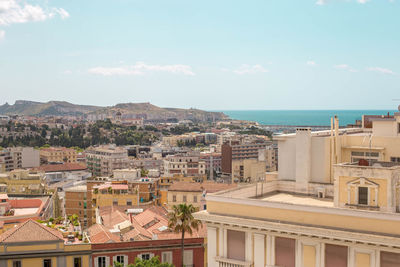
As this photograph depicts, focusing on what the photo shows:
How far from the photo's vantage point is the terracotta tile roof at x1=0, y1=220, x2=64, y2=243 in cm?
3328

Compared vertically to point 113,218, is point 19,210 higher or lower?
lower

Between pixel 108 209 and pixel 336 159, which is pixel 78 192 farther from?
pixel 336 159

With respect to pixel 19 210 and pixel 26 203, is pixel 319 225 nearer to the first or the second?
pixel 19 210

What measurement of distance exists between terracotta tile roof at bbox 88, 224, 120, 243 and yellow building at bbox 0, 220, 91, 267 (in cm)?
122

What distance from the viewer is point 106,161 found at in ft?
411

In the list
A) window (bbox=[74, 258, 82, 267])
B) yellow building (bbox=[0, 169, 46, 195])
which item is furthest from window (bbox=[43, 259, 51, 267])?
yellow building (bbox=[0, 169, 46, 195])

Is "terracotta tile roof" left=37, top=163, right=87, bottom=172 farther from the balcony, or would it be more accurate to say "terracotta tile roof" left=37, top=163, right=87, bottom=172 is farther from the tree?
the balcony

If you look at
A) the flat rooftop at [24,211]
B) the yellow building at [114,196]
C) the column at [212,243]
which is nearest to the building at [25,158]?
the yellow building at [114,196]

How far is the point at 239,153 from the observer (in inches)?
5153

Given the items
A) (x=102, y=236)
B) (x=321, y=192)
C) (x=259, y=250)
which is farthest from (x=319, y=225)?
(x=102, y=236)

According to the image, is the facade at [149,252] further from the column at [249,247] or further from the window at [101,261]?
the column at [249,247]

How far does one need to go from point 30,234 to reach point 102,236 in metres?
4.69

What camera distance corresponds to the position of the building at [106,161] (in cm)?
12362

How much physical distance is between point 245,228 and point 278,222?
1.24m
